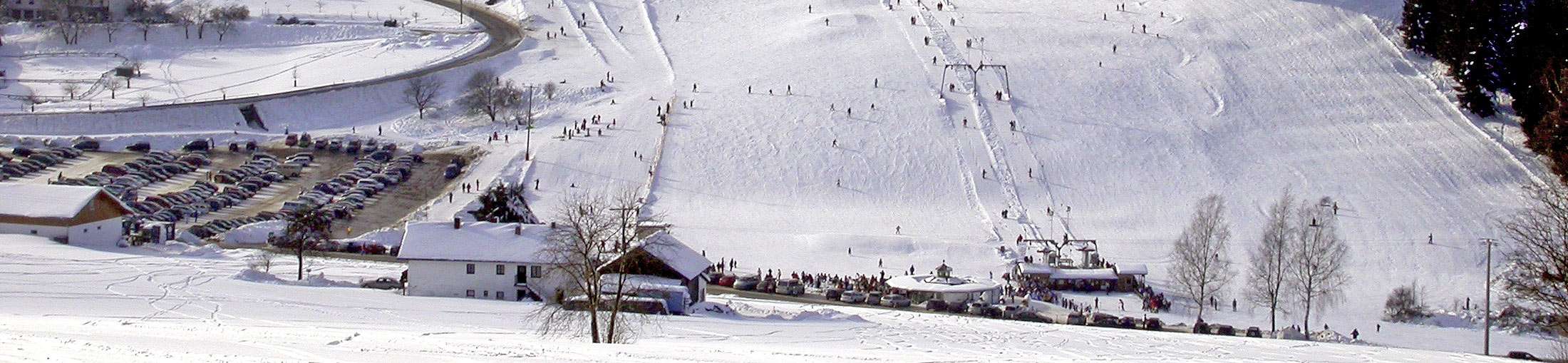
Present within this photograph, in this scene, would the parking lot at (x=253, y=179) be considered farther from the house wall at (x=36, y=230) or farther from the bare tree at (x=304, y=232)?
the house wall at (x=36, y=230)

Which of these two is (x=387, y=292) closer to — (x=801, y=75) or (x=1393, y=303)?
(x=1393, y=303)

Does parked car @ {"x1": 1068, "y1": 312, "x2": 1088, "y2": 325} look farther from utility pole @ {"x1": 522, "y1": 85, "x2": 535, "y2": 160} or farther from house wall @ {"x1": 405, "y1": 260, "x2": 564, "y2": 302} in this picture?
utility pole @ {"x1": 522, "y1": 85, "x2": 535, "y2": 160}

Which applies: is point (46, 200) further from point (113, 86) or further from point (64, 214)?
point (113, 86)

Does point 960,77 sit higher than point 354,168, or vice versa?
point 960,77

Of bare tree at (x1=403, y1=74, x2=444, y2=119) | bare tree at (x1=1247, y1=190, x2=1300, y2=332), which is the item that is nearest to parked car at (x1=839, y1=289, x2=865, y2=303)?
bare tree at (x1=1247, y1=190, x2=1300, y2=332)

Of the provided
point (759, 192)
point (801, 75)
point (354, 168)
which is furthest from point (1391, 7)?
point (354, 168)

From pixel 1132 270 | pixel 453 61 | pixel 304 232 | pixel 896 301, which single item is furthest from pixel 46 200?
pixel 453 61
